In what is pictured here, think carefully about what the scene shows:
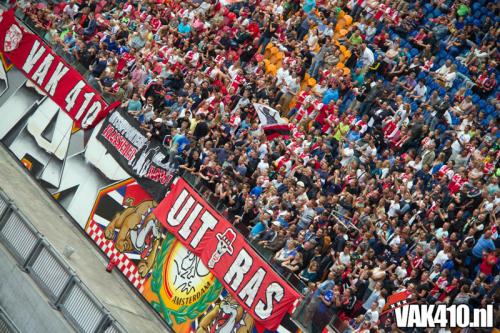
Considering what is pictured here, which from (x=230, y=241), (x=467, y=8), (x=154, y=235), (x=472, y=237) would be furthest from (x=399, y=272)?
(x=467, y=8)

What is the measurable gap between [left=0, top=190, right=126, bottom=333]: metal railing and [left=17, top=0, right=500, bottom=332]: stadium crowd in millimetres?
5931

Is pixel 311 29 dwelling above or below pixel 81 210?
above

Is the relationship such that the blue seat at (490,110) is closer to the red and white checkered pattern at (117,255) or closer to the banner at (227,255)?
the banner at (227,255)

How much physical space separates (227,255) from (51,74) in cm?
1075

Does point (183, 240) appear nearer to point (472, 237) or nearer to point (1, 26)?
point (472, 237)

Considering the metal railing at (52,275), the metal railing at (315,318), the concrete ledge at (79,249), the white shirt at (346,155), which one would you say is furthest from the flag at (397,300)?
the metal railing at (52,275)

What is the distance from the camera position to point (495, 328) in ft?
95.3

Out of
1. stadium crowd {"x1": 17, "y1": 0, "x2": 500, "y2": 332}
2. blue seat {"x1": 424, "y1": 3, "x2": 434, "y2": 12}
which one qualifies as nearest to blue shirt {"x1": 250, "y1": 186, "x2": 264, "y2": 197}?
stadium crowd {"x1": 17, "y1": 0, "x2": 500, "y2": 332}

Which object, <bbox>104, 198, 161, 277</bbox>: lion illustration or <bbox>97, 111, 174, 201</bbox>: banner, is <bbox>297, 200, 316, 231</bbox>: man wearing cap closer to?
<bbox>97, 111, 174, 201</bbox>: banner

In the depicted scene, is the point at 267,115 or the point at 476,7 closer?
the point at 267,115

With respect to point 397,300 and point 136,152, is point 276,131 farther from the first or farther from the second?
point 397,300

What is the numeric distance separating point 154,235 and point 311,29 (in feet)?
37.2

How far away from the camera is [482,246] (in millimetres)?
31000

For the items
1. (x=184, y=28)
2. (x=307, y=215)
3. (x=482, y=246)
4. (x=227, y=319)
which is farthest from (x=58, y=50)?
(x=482, y=246)
